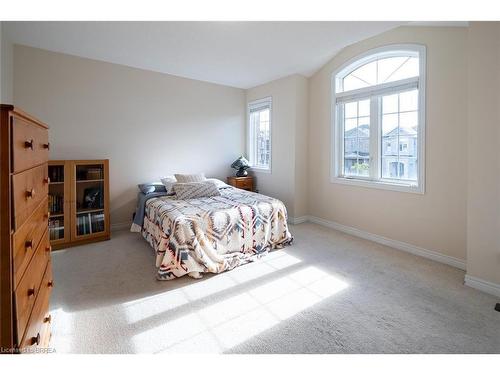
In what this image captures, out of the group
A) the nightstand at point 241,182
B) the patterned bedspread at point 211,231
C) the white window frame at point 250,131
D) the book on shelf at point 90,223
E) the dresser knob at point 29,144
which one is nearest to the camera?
the dresser knob at point 29,144

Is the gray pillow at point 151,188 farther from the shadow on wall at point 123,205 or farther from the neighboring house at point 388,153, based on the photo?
the neighboring house at point 388,153

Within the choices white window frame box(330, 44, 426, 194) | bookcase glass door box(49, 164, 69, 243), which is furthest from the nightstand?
bookcase glass door box(49, 164, 69, 243)

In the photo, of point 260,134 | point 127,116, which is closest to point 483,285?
point 260,134

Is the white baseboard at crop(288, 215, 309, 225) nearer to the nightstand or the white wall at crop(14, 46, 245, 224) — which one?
the nightstand

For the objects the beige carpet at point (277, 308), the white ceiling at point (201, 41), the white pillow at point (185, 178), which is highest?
the white ceiling at point (201, 41)

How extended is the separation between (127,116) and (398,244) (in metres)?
4.18

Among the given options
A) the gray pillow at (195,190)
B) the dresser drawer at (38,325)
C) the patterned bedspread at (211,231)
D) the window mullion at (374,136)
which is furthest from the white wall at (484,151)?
the dresser drawer at (38,325)

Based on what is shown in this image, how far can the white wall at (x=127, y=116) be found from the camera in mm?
3342

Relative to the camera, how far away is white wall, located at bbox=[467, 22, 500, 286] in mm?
2074

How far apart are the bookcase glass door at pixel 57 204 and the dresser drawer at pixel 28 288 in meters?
2.11

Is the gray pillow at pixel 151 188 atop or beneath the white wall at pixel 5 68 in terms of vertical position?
beneath
